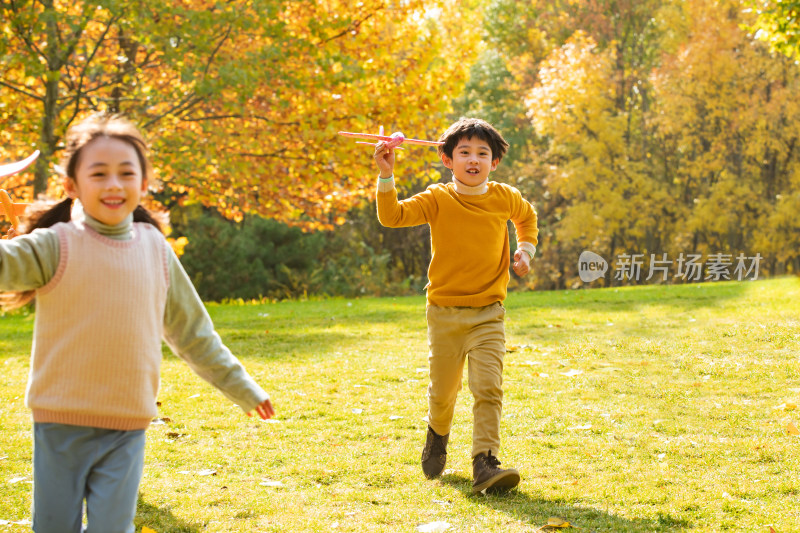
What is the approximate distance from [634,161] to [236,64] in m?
14.3

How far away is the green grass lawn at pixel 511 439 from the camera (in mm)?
3936

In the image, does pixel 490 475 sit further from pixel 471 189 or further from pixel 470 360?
pixel 471 189

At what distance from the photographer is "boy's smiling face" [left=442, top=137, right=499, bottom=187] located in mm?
4496

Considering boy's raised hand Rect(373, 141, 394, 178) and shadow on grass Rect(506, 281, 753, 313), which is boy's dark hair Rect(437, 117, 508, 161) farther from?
shadow on grass Rect(506, 281, 753, 313)

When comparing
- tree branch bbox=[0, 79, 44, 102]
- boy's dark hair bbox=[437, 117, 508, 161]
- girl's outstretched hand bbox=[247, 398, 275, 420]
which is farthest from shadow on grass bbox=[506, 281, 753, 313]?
girl's outstretched hand bbox=[247, 398, 275, 420]

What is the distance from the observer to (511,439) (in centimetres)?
529

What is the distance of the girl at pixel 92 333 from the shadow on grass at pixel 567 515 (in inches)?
71.7

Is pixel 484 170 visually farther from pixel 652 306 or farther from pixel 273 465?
pixel 652 306

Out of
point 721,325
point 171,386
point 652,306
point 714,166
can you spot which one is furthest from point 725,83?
point 171,386

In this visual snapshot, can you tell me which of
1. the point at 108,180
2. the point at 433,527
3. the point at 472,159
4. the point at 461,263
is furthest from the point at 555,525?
the point at 108,180

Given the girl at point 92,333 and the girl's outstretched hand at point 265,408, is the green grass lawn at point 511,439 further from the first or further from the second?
the girl at point 92,333

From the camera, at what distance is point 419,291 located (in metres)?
21.6

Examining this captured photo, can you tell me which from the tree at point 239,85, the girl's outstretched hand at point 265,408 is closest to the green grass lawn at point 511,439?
the girl's outstretched hand at point 265,408

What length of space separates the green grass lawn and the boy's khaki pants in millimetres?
329
